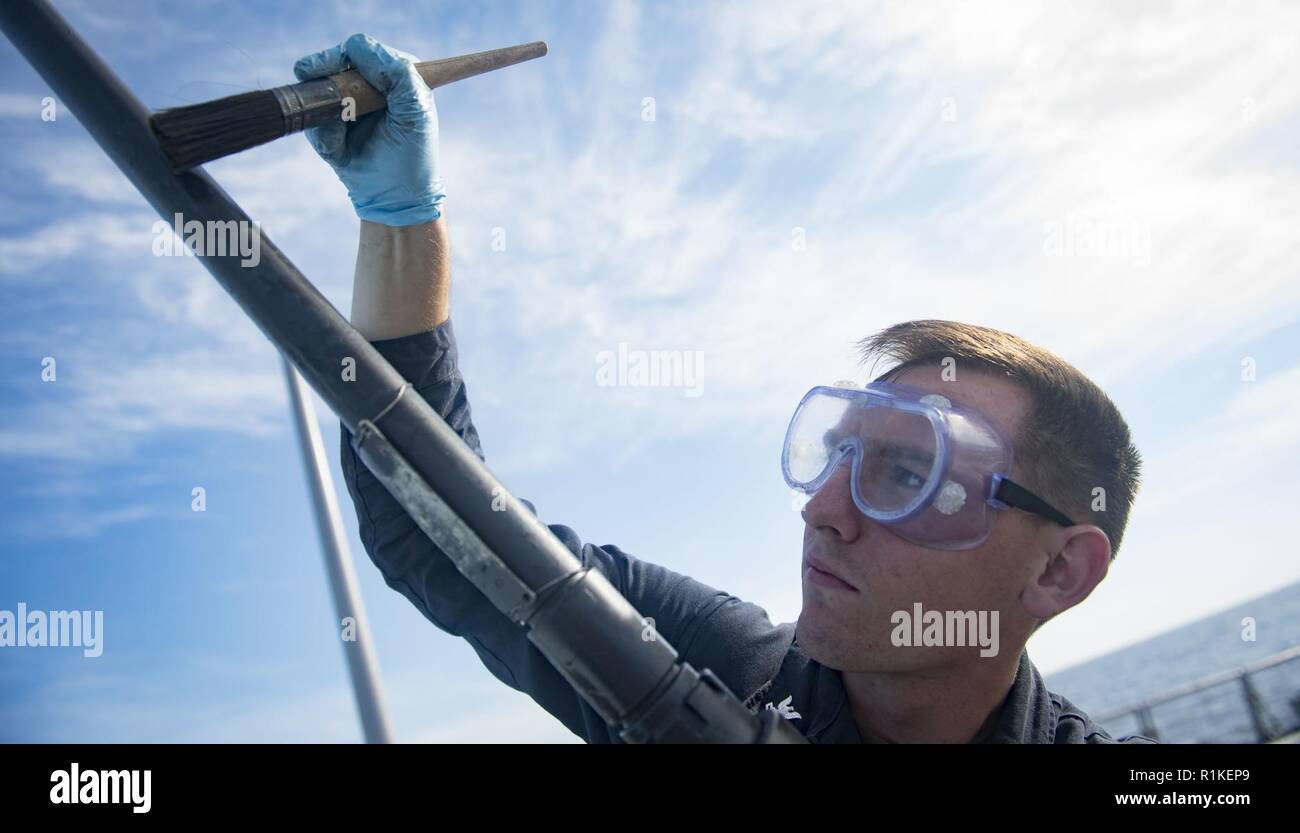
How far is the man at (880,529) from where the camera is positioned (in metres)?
2.02

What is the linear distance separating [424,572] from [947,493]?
1342mm

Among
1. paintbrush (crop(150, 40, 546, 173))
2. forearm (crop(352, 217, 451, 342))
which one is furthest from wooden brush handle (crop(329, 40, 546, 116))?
forearm (crop(352, 217, 451, 342))

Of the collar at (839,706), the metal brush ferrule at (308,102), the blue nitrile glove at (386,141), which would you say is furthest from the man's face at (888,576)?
the metal brush ferrule at (308,102)

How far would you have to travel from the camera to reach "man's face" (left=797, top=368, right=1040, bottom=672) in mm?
2008

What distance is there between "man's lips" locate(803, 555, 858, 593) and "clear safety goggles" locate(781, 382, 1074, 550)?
0.17 m

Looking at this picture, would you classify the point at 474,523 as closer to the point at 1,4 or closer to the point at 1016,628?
the point at 1,4

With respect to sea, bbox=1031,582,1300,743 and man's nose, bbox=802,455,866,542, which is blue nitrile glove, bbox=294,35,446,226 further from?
sea, bbox=1031,582,1300,743

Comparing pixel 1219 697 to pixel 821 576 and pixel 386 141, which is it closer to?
pixel 821 576

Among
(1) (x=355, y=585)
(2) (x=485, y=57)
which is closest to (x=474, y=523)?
(2) (x=485, y=57)

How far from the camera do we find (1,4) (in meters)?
1.14

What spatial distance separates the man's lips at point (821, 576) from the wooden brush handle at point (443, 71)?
54.1 inches

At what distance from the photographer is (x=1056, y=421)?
2.36 metres

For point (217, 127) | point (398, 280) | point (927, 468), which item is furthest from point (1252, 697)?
point (217, 127)
